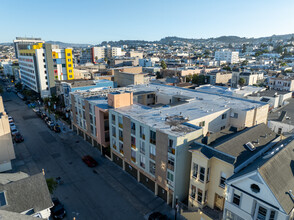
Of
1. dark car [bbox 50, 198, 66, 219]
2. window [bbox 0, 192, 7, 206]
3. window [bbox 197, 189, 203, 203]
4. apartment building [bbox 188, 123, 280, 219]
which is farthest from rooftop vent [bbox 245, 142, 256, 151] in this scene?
window [bbox 0, 192, 7, 206]

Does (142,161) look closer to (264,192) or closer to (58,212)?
(58,212)

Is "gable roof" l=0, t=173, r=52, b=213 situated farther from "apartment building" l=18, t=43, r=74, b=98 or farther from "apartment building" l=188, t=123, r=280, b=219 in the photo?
"apartment building" l=18, t=43, r=74, b=98

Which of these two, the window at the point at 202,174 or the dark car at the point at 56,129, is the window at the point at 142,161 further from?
the dark car at the point at 56,129

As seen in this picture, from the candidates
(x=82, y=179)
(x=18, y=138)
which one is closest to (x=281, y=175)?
(x=82, y=179)

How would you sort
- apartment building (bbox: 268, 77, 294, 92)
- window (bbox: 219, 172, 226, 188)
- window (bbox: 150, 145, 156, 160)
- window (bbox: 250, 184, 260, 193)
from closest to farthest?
window (bbox: 250, 184, 260, 193) → window (bbox: 219, 172, 226, 188) → window (bbox: 150, 145, 156, 160) → apartment building (bbox: 268, 77, 294, 92)

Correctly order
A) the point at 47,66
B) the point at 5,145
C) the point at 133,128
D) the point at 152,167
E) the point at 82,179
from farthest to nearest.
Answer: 1. the point at 47,66
2. the point at 5,145
3. the point at 82,179
4. the point at 133,128
5. the point at 152,167

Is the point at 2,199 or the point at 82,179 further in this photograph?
the point at 82,179
